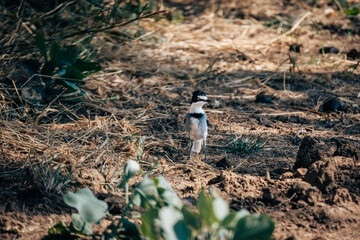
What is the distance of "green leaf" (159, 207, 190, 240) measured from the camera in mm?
1684

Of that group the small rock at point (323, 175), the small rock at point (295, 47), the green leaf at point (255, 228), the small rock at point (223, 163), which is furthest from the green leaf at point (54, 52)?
the small rock at point (295, 47)

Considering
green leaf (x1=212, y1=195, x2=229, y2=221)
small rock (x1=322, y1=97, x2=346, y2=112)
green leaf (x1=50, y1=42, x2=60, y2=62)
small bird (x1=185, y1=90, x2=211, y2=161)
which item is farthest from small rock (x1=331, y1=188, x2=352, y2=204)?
green leaf (x1=50, y1=42, x2=60, y2=62)

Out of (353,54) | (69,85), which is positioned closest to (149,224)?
(69,85)

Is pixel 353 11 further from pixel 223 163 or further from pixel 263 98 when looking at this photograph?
pixel 223 163

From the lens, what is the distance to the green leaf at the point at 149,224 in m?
1.76

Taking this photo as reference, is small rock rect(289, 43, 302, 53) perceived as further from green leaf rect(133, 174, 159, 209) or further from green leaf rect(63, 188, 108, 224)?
green leaf rect(63, 188, 108, 224)

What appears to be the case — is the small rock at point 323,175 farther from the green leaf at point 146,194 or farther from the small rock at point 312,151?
the green leaf at point 146,194

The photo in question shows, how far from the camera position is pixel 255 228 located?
169 cm

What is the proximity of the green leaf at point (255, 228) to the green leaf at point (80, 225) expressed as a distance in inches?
27.4

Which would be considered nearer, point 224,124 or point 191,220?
point 191,220

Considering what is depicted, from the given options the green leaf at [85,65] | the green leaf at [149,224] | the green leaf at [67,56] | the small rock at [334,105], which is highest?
the green leaf at [67,56]

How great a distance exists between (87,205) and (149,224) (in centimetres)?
32

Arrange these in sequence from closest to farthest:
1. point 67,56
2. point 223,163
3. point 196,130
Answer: point 223,163
point 196,130
point 67,56

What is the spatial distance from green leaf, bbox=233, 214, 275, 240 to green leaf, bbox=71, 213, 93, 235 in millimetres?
696
